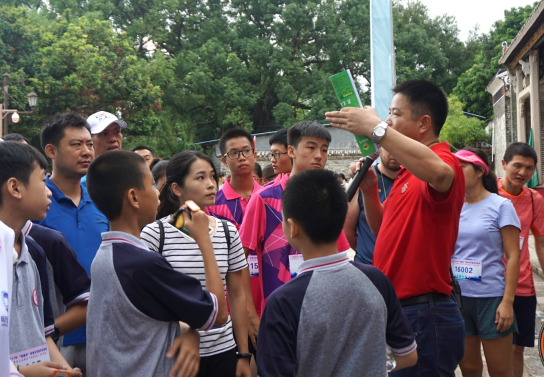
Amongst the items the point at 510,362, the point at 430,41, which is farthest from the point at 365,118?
the point at 430,41

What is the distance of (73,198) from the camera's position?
3.21 m

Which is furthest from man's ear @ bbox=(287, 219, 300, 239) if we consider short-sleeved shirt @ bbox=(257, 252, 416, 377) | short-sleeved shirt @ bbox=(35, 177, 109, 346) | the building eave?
the building eave

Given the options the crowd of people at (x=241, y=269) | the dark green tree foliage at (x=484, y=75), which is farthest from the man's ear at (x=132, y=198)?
the dark green tree foliage at (x=484, y=75)

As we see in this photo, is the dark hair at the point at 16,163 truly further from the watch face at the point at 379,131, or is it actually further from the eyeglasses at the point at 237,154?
the eyeglasses at the point at 237,154

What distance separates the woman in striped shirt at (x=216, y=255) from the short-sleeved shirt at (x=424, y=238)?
2.69ft

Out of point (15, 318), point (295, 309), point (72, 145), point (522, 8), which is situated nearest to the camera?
point (295, 309)

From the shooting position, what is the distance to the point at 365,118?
2.52m

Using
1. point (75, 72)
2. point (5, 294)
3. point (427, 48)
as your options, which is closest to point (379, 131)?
point (5, 294)

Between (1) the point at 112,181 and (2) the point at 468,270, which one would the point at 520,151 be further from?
(1) the point at 112,181

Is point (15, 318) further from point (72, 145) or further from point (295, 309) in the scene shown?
point (72, 145)

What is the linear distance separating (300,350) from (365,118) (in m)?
1.13

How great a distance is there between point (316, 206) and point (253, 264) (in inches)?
63.3

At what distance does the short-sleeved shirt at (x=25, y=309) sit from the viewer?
207 cm

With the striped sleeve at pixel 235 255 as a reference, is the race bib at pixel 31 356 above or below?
below
